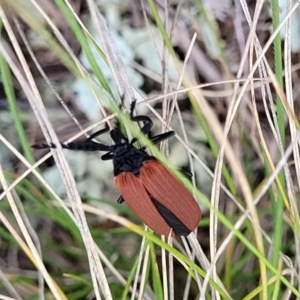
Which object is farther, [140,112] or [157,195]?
[140,112]

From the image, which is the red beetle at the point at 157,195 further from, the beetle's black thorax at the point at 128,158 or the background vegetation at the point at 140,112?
the background vegetation at the point at 140,112

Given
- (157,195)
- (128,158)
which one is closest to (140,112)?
(128,158)

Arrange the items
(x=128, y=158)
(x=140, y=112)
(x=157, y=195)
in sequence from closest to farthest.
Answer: (x=157, y=195) < (x=128, y=158) < (x=140, y=112)

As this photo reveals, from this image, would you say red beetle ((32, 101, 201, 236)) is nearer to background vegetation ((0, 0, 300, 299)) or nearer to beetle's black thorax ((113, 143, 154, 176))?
beetle's black thorax ((113, 143, 154, 176))

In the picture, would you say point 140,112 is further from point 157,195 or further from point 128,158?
point 157,195

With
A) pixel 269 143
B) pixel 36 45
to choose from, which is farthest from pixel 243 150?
pixel 36 45

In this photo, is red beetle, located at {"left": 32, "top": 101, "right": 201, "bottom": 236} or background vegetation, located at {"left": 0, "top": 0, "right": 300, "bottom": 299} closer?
red beetle, located at {"left": 32, "top": 101, "right": 201, "bottom": 236}

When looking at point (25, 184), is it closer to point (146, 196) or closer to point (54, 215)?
point (54, 215)

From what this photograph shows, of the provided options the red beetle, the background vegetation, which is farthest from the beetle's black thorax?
the background vegetation
